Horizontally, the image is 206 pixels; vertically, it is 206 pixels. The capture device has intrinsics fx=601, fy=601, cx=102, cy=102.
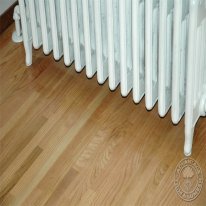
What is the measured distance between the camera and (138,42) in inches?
70.6

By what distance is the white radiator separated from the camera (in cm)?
167

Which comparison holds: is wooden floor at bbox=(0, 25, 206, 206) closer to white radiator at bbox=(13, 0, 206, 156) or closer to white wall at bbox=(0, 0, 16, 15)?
white radiator at bbox=(13, 0, 206, 156)

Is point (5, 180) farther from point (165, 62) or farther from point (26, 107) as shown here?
point (165, 62)

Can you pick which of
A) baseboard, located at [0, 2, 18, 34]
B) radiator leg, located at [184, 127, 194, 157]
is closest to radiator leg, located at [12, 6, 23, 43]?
baseboard, located at [0, 2, 18, 34]

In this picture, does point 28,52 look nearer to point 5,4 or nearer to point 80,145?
point 5,4

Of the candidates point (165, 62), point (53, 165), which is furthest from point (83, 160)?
point (165, 62)

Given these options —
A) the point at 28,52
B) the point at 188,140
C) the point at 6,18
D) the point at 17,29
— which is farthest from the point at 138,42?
the point at 6,18

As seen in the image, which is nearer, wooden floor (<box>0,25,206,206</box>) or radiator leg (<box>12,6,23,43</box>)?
wooden floor (<box>0,25,206,206</box>)

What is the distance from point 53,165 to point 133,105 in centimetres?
37

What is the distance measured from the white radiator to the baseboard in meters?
0.31

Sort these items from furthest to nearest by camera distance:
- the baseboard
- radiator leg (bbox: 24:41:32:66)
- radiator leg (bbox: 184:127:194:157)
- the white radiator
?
the baseboard, radiator leg (bbox: 24:41:32:66), radiator leg (bbox: 184:127:194:157), the white radiator

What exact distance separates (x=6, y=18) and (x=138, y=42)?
878 mm

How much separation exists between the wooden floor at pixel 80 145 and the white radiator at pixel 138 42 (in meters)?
0.13

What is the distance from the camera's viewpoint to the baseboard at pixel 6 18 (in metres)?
2.48
